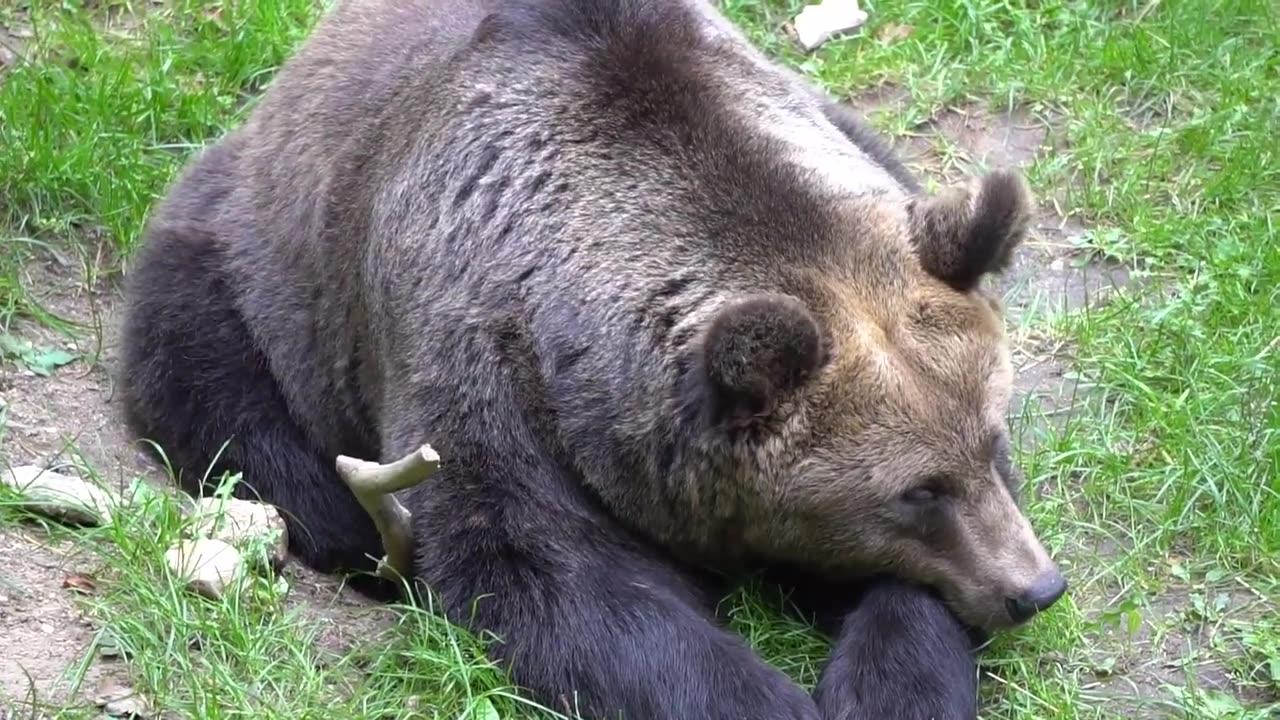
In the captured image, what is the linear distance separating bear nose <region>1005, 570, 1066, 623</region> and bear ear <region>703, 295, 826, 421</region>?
3.01 feet

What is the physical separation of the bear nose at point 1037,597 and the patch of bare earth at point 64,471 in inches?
78.0

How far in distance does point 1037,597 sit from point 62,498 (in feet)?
10.2

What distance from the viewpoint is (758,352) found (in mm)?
4906

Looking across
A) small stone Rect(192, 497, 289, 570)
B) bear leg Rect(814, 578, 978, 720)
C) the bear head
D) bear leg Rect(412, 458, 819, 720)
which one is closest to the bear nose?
the bear head

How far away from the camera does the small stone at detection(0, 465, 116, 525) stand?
5609 millimetres

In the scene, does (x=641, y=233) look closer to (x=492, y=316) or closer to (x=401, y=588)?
(x=492, y=316)

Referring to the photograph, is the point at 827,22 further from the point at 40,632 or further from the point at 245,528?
the point at 40,632

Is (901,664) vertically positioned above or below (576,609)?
below

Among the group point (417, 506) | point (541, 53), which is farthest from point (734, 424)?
point (541, 53)

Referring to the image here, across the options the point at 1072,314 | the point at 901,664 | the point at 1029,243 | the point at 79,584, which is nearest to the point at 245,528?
the point at 79,584

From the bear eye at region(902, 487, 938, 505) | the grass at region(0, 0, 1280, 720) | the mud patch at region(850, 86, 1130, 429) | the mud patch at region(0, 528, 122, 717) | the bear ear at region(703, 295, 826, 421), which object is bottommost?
the mud patch at region(850, 86, 1130, 429)

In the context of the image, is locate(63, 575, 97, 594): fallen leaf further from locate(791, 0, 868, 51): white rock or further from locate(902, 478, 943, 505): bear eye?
locate(791, 0, 868, 51): white rock

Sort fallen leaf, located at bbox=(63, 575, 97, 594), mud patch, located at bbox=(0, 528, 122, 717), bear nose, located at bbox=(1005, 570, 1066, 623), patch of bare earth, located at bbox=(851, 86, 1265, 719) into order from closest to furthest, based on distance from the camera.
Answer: mud patch, located at bbox=(0, 528, 122, 717)
bear nose, located at bbox=(1005, 570, 1066, 623)
fallen leaf, located at bbox=(63, 575, 97, 594)
patch of bare earth, located at bbox=(851, 86, 1265, 719)

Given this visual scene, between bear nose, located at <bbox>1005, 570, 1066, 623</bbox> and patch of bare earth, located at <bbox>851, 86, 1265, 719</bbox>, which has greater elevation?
bear nose, located at <bbox>1005, 570, 1066, 623</bbox>
